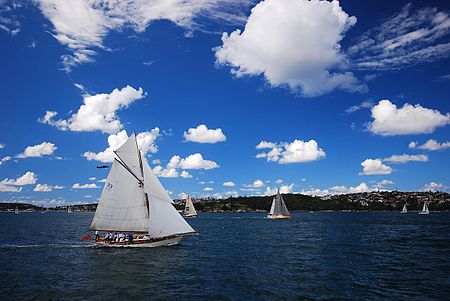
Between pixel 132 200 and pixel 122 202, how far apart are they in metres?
1.51

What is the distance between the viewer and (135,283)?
115 feet

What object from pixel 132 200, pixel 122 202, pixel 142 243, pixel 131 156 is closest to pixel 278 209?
pixel 142 243

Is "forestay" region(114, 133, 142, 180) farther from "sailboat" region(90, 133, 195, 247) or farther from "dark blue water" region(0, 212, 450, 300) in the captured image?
"dark blue water" region(0, 212, 450, 300)

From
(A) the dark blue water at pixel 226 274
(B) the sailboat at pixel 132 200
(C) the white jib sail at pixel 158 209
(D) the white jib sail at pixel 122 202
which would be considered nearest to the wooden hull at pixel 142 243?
(A) the dark blue water at pixel 226 274

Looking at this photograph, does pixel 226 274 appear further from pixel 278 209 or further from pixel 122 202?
pixel 278 209

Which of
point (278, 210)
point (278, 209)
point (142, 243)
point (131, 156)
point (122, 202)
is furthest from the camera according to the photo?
point (278, 209)

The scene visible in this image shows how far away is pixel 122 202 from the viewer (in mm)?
55812

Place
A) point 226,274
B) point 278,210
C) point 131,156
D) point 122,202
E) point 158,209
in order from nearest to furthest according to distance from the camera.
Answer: point 226,274 → point 158,209 → point 122,202 → point 131,156 → point 278,210

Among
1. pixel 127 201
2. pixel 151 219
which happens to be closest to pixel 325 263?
pixel 151 219

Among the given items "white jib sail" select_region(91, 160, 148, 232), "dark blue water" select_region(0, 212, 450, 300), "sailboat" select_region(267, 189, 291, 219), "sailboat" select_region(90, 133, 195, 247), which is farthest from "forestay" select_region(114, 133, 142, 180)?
"sailboat" select_region(267, 189, 291, 219)

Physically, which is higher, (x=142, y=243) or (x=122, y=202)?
(x=122, y=202)

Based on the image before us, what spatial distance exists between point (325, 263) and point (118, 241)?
105ft

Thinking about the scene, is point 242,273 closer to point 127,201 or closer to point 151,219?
point 151,219

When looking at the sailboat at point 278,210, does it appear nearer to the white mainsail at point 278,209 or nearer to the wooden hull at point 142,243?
the white mainsail at point 278,209
